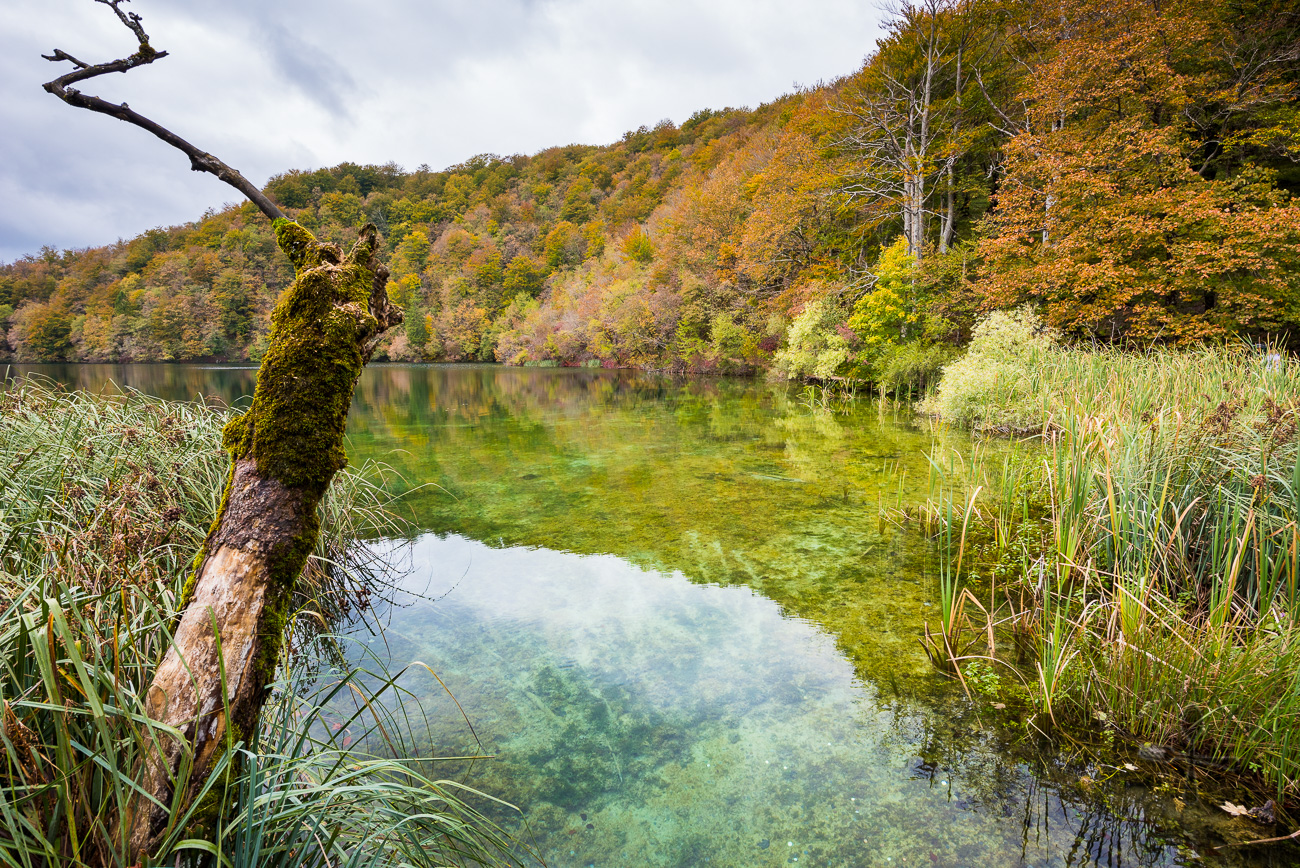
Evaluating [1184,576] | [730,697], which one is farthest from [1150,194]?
[730,697]

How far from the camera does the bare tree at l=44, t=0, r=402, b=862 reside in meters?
1.23

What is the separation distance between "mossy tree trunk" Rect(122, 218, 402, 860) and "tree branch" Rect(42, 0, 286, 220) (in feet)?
1.25

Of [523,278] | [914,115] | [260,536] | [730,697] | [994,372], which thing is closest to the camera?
[260,536]

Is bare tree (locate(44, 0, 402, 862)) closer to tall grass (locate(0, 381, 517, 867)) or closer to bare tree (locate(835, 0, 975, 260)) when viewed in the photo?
tall grass (locate(0, 381, 517, 867))

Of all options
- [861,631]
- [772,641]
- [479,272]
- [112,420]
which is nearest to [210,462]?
[112,420]

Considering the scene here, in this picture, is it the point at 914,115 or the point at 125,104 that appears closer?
the point at 125,104

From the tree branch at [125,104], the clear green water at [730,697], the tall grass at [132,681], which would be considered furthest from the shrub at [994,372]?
the tree branch at [125,104]

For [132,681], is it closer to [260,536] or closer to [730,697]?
[260,536]

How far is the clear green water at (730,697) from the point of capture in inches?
85.4

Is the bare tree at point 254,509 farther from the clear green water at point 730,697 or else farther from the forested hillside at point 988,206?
the forested hillside at point 988,206

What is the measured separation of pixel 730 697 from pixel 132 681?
2.53m

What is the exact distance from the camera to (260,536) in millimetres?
1455

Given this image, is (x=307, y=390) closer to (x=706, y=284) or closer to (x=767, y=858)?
(x=767, y=858)

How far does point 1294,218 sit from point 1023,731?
12.6 m
